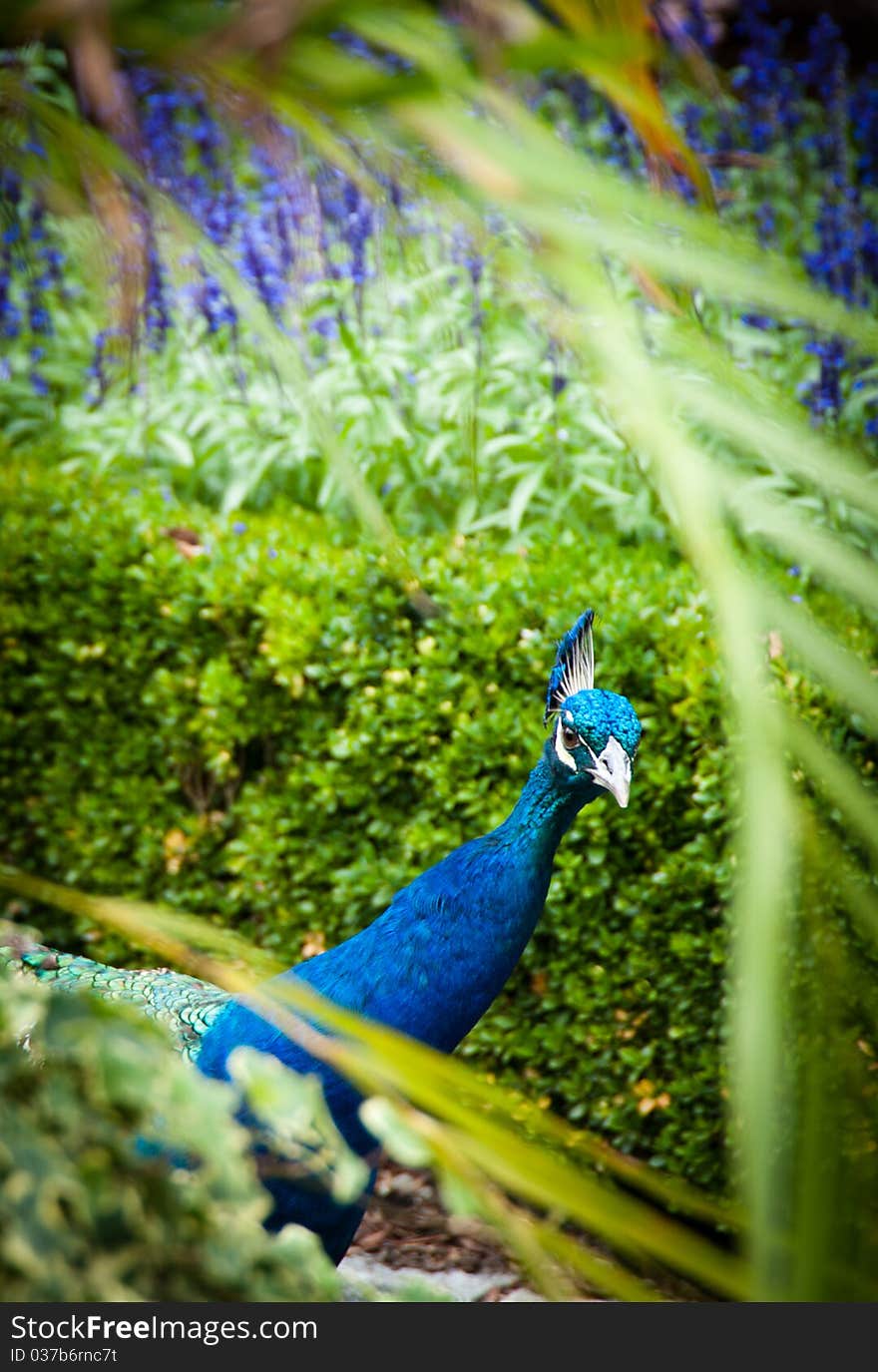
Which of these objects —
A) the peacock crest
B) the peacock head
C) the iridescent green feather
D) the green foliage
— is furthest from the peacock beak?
the green foliage

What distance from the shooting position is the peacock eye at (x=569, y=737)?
1.46 meters

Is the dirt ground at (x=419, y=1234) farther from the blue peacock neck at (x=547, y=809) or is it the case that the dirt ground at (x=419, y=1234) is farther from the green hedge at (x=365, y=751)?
the blue peacock neck at (x=547, y=809)

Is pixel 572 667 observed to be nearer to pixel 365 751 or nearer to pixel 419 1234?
pixel 365 751

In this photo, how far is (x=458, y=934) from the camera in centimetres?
147

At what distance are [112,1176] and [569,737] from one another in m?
0.98

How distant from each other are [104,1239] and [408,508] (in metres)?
2.78

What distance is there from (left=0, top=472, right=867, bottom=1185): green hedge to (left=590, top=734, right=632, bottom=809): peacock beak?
3.17ft

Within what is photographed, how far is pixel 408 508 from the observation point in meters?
3.24

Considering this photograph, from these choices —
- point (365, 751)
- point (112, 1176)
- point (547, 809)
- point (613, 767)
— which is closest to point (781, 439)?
point (112, 1176)

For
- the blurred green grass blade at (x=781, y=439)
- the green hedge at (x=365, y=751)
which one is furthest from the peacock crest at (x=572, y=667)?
the blurred green grass blade at (x=781, y=439)

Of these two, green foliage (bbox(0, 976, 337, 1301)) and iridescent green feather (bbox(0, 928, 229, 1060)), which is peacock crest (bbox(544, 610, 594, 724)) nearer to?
iridescent green feather (bbox(0, 928, 229, 1060))

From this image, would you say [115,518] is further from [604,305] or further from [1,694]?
[604,305]

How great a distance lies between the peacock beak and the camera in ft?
4.56

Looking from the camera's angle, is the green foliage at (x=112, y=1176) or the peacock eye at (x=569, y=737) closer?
the green foliage at (x=112, y=1176)
